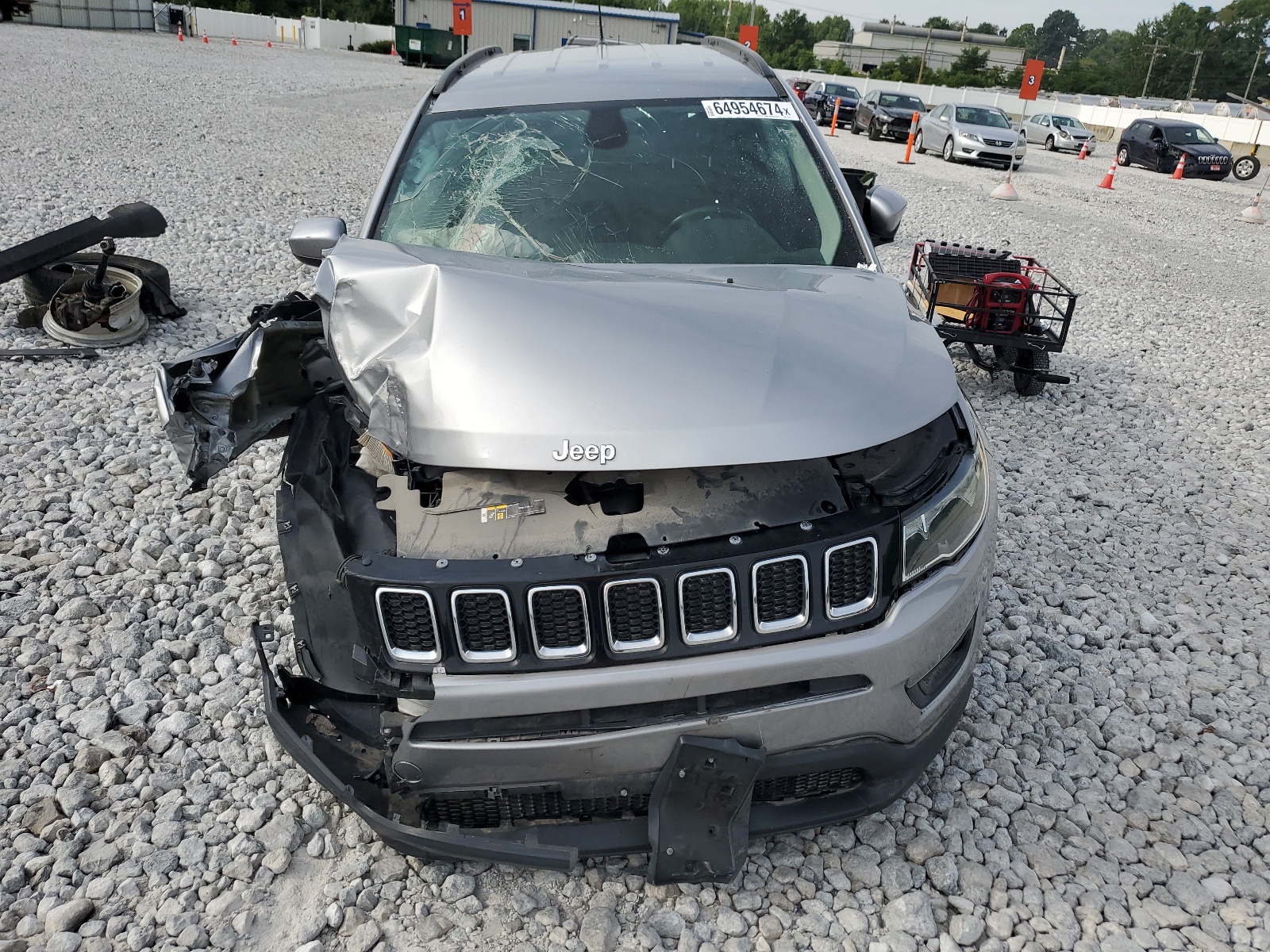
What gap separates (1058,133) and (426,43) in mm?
25153

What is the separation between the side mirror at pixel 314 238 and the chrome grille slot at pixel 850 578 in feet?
7.19

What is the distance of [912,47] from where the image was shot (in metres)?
102

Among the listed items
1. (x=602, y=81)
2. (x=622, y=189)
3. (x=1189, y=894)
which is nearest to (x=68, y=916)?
(x=622, y=189)

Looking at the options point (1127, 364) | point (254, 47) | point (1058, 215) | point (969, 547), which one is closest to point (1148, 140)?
point (1058, 215)

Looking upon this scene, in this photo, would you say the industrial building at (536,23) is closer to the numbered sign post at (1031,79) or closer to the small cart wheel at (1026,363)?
the numbered sign post at (1031,79)

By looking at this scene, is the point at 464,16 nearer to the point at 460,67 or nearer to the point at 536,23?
the point at 536,23

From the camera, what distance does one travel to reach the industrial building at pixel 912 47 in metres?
94.6

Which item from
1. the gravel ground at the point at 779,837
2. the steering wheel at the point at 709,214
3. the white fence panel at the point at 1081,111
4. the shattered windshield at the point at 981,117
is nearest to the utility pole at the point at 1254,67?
the white fence panel at the point at 1081,111

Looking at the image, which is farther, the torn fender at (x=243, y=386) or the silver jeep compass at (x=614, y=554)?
the torn fender at (x=243, y=386)

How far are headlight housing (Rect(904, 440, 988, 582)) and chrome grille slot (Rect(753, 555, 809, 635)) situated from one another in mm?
297

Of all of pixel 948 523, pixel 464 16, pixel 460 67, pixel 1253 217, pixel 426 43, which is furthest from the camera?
pixel 426 43

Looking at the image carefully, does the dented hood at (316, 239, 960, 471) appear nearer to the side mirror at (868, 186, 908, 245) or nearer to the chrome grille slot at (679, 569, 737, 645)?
the chrome grille slot at (679, 569, 737, 645)

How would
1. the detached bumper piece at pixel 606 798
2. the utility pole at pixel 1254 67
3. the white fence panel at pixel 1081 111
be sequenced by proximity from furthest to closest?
the utility pole at pixel 1254 67 → the white fence panel at pixel 1081 111 → the detached bumper piece at pixel 606 798

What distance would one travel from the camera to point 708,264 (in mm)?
2945
